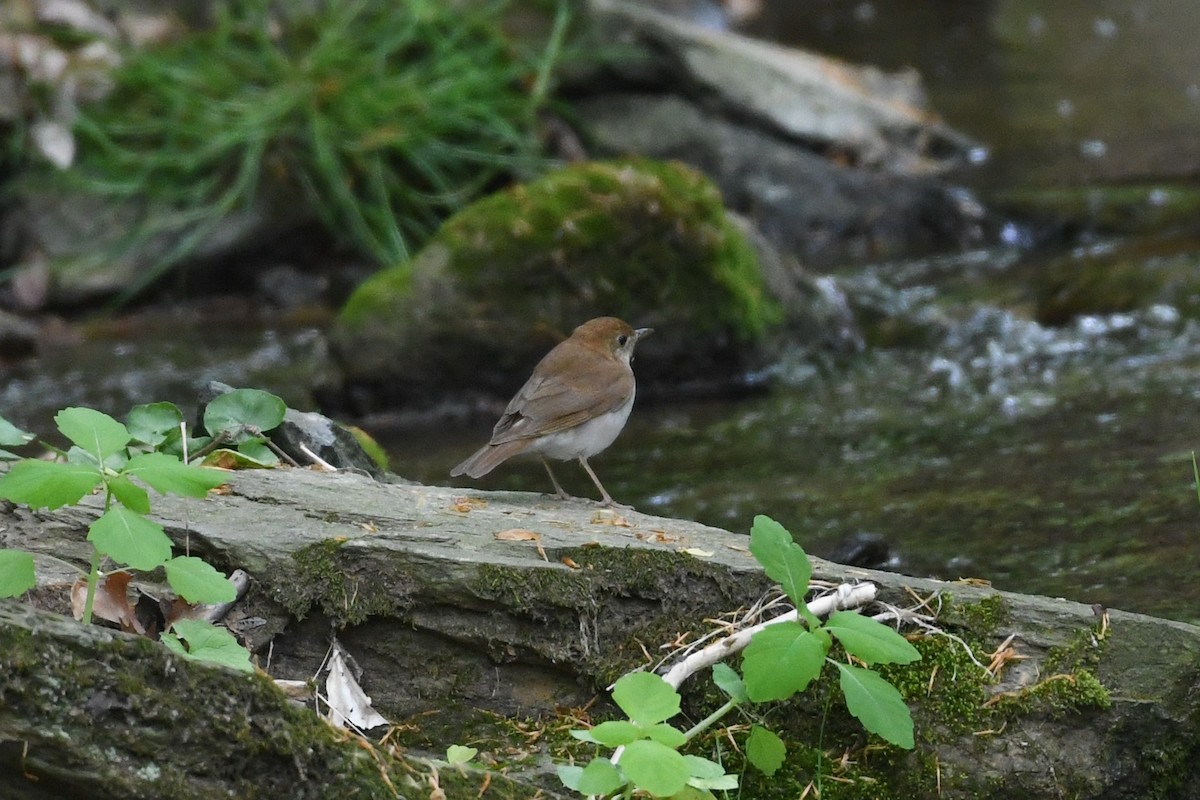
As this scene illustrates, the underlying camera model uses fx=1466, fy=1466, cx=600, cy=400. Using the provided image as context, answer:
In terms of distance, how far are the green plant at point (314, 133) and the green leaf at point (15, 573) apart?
7967 millimetres

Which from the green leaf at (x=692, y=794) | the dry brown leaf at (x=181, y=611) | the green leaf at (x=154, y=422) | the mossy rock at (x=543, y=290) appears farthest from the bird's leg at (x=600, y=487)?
the mossy rock at (x=543, y=290)

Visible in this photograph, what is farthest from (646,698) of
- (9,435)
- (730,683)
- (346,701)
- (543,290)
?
(543,290)

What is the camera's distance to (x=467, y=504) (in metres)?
4.02

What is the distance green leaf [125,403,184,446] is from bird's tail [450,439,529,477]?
0.91 meters

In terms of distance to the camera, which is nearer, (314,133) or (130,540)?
(130,540)

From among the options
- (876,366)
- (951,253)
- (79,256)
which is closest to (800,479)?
(876,366)

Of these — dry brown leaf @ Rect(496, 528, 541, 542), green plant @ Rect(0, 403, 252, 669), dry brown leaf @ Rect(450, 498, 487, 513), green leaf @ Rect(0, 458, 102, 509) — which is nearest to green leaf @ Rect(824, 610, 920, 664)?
dry brown leaf @ Rect(496, 528, 541, 542)

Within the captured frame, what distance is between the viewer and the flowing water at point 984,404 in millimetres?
5789

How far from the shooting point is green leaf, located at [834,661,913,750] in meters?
2.83

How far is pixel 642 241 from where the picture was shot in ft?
28.7

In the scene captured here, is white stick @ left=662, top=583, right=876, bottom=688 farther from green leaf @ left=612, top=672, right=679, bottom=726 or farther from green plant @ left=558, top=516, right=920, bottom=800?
green leaf @ left=612, top=672, right=679, bottom=726

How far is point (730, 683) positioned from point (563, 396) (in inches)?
84.5

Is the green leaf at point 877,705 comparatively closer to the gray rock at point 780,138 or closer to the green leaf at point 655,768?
the green leaf at point 655,768

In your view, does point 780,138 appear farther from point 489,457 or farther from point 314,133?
point 489,457
